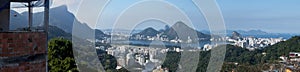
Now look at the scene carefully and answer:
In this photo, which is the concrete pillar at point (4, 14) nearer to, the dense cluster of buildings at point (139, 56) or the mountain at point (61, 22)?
the mountain at point (61, 22)

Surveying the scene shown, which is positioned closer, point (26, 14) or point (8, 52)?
point (8, 52)

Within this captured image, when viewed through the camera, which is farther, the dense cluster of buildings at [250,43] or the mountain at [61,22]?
the dense cluster of buildings at [250,43]

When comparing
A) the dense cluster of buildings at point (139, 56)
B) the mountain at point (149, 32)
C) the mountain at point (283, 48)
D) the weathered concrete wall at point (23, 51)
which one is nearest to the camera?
the weathered concrete wall at point (23, 51)

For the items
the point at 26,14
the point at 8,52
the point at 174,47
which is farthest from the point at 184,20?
the point at 8,52

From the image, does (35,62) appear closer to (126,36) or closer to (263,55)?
(126,36)

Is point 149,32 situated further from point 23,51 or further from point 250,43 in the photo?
point 250,43

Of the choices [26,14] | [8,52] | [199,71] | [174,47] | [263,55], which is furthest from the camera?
[263,55]

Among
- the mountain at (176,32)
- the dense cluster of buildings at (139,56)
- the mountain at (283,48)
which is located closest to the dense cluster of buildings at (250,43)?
the mountain at (283,48)
